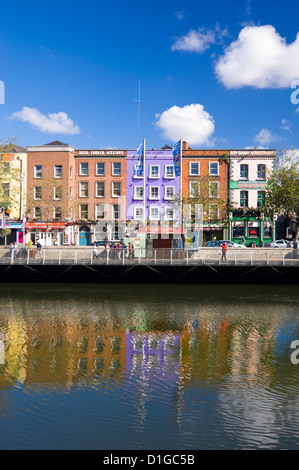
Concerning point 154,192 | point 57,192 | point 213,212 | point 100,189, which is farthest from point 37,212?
point 213,212

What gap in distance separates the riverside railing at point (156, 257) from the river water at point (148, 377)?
30.0 feet

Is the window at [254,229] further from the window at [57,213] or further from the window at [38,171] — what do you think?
the window at [38,171]

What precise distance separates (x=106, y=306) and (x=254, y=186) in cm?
3610

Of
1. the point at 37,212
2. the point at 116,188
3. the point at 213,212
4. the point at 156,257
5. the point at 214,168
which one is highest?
the point at 214,168

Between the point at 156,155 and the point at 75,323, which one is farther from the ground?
the point at 156,155

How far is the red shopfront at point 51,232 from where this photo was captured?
5512 cm

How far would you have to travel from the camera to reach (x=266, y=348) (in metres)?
16.6

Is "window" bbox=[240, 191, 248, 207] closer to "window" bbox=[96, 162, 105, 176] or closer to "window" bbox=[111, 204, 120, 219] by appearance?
"window" bbox=[111, 204, 120, 219]

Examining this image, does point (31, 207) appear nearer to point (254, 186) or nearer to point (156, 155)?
point (156, 155)

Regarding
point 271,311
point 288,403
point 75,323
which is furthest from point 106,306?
point 288,403

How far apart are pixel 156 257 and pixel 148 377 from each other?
22392 millimetres

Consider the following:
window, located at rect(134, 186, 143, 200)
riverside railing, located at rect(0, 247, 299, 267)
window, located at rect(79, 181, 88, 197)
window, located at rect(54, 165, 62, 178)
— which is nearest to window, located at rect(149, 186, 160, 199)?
window, located at rect(134, 186, 143, 200)

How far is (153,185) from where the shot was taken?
56.8m

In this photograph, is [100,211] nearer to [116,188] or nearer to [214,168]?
[116,188]
